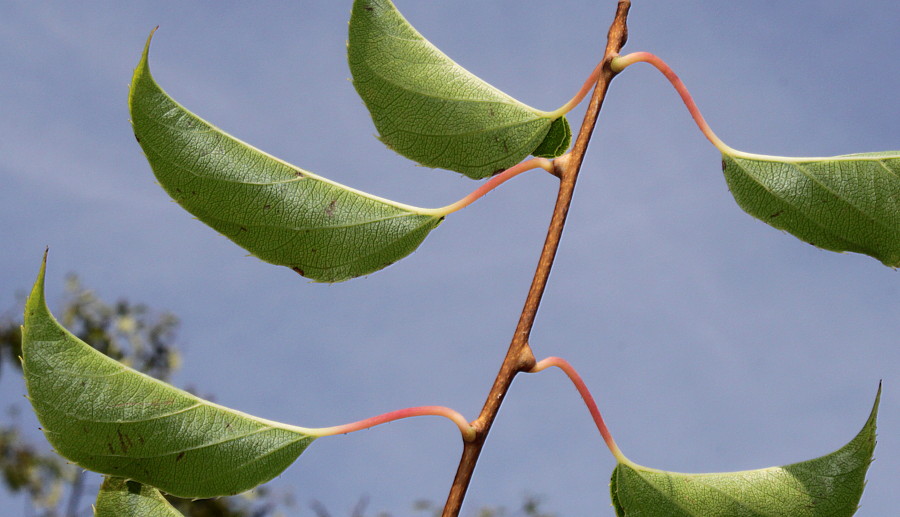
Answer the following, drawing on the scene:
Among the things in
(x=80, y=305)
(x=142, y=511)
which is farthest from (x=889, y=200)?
(x=80, y=305)

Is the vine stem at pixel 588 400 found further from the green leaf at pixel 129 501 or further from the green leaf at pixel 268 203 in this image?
the green leaf at pixel 129 501

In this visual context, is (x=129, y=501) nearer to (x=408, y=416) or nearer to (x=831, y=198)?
(x=408, y=416)

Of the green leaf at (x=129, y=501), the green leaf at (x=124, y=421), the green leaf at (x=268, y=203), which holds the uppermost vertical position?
the green leaf at (x=268, y=203)

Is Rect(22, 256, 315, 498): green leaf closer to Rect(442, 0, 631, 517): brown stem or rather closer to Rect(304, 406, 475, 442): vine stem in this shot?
Rect(304, 406, 475, 442): vine stem

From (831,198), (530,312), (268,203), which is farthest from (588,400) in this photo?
(268,203)

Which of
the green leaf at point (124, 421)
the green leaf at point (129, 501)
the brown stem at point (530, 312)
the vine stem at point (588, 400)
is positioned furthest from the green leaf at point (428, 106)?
the green leaf at point (129, 501)

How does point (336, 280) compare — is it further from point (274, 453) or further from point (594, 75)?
point (594, 75)

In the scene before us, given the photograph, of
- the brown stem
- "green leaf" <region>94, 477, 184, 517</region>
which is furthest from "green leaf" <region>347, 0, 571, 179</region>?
"green leaf" <region>94, 477, 184, 517</region>
